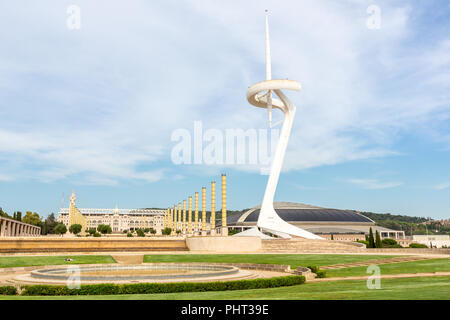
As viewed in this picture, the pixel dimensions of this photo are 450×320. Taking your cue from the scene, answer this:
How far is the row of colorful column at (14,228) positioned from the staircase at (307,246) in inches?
2062

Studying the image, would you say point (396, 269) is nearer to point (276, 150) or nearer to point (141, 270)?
point (141, 270)

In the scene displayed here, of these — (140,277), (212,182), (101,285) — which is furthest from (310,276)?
(212,182)

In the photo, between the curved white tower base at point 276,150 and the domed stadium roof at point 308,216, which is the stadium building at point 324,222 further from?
the curved white tower base at point 276,150

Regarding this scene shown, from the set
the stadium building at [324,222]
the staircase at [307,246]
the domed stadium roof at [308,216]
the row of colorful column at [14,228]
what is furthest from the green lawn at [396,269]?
the row of colorful column at [14,228]

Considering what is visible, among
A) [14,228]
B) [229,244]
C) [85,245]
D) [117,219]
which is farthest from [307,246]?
[117,219]

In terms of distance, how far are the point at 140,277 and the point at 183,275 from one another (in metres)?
1.88

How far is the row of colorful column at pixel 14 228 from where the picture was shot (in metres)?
75.2

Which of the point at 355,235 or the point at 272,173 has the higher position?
the point at 272,173

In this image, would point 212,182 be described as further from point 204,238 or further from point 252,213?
point 252,213

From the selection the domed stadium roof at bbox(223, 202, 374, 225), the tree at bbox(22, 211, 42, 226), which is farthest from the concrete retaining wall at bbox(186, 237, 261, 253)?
the tree at bbox(22, 211, 42, 226)

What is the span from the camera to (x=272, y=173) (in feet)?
187

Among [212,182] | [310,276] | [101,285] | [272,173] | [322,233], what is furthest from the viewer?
[322,233]

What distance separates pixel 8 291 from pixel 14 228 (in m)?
80.2

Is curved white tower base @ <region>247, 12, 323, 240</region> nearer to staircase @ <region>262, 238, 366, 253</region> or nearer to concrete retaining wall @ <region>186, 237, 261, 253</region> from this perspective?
staircase @ <region>262, 238, 366, 253</region>
